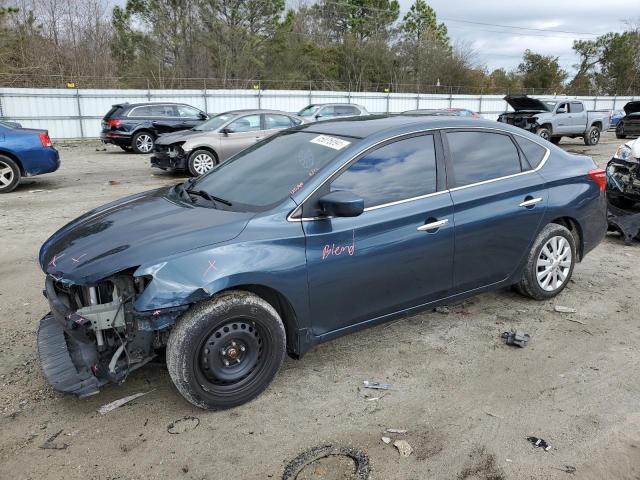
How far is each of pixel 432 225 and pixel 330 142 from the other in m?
0.93

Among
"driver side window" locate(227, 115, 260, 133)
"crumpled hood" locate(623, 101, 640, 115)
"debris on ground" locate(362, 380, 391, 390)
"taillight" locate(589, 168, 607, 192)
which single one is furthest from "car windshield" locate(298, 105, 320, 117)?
"debris on ground" locate(362, 380, 391, 390)

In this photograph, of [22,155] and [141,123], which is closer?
[22,155]

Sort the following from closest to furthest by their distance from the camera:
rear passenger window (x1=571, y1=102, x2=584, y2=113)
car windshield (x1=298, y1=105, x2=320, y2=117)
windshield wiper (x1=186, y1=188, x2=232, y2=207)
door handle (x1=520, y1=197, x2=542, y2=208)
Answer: windshield wiper (x1=186, y1=188, x2=232, y2=207) → door handle (x1=520, y1=197, x2=542, y2=208) → car windshield (x1=298, y1=105, x2=320, y2=117) → rear passenger window (x1=571, y1=102, x2=584, y2=113)

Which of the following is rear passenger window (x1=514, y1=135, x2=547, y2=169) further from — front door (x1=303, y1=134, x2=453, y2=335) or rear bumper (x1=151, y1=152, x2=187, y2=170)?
rear bumper (x1=151, y1=152, x2=187, y2=170)

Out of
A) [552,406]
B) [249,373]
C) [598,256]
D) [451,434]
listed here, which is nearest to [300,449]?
[249,373]

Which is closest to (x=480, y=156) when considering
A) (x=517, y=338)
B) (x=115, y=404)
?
(x=517, y=338)

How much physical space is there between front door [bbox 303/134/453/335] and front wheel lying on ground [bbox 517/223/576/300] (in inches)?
42.8

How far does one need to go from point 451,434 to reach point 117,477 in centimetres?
179

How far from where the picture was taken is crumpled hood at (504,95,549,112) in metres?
18.3

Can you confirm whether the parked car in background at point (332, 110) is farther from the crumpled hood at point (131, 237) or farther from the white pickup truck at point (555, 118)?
the crumpled hood at point (131, 237)

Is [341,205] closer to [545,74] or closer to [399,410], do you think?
[399,410]

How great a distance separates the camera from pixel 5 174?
1001 cm

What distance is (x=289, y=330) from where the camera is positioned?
3.36 m

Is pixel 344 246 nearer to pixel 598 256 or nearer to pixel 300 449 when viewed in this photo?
pixel 300 449
